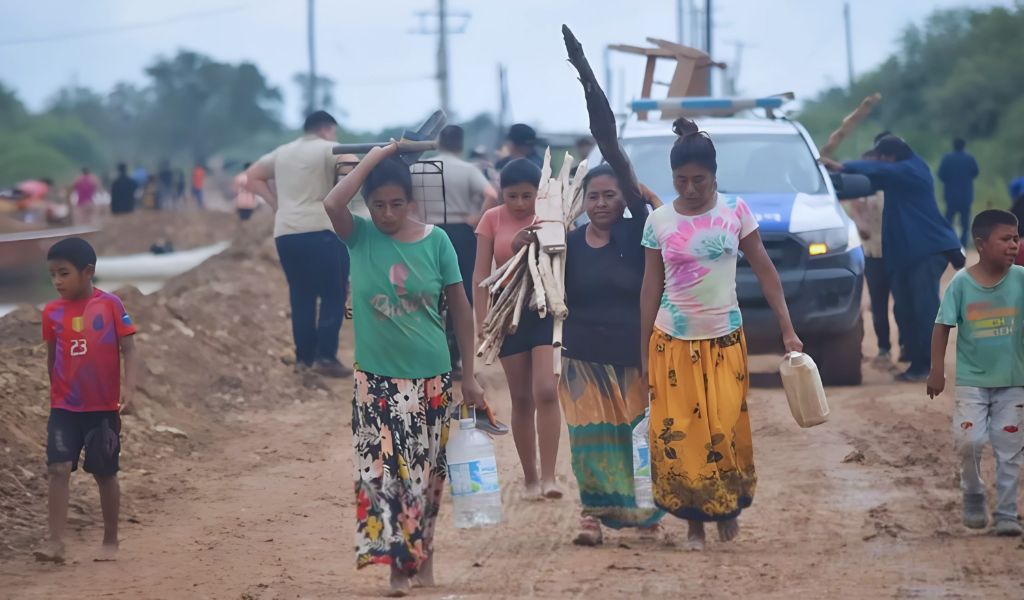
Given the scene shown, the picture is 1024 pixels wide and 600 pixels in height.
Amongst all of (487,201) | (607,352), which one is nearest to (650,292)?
(607,352)

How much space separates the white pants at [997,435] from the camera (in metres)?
7.77

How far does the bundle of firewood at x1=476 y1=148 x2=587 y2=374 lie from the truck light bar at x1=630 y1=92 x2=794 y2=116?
585 cm

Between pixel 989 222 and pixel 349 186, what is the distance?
3.15 metres

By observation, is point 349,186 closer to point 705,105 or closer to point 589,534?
point 589,534

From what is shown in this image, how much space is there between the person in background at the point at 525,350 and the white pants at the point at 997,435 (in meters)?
2.07

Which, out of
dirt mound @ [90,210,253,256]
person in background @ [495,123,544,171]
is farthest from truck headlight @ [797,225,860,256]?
dirt mound @ [90,210,253,256]

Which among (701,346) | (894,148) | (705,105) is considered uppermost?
(705,105)

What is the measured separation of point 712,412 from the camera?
7.33 meters

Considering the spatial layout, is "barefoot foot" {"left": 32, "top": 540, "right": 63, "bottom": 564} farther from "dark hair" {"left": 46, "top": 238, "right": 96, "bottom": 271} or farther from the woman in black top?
the woman in black top

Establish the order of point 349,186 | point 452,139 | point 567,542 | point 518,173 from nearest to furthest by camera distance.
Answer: point 349,186 → point 567,542 → point 518,173 → point 452,139

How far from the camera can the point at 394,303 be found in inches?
262

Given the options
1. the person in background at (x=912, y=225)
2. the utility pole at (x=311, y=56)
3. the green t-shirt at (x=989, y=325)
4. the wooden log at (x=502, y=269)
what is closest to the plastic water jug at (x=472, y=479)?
the wooden log at (x=502, y=269)

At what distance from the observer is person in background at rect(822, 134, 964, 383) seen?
12930mm

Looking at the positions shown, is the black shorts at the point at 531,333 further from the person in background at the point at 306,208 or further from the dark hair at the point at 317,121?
the dark hair at the point at 317,121
